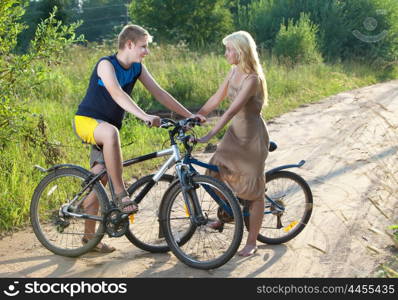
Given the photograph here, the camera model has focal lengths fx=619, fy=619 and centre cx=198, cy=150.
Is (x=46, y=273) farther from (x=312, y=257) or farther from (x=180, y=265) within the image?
(x=312, y=257)

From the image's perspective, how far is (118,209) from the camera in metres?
4.84

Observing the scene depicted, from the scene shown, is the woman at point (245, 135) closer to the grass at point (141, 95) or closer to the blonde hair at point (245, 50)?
the blonde hair at point (245, 50)

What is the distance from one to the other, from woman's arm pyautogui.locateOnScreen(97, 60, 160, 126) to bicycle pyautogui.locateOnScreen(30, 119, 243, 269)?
25 centimetres

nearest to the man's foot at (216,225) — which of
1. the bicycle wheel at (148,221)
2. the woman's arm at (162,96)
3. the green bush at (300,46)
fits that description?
the bicycle wheel at (148,221)

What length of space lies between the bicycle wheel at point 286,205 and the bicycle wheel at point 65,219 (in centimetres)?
141

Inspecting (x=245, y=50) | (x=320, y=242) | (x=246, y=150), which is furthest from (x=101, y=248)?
(x=245, y=50)

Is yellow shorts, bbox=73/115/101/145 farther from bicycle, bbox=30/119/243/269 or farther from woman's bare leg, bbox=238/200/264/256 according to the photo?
woman's bare leg, bbox=238/200/264/256

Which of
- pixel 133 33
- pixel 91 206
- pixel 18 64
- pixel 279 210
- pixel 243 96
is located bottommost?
pixel 279 210

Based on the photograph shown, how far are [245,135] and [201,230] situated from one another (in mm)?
1006

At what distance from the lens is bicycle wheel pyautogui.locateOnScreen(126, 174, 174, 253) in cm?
504

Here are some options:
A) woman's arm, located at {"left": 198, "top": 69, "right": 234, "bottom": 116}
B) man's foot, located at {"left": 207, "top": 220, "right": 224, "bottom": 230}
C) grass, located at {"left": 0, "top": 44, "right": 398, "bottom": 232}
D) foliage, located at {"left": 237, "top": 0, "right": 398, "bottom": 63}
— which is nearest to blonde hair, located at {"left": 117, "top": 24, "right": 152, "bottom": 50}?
woman's arm, located at {"left": 198, "top": 69, "right": 234, "bottom": 116}

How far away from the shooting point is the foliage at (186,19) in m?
25.7

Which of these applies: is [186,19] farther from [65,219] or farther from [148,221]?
[65,219]

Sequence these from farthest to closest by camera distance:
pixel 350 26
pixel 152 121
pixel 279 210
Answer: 1. pixel 350 26
2. pixel 279 210
3. pixel 152 121
